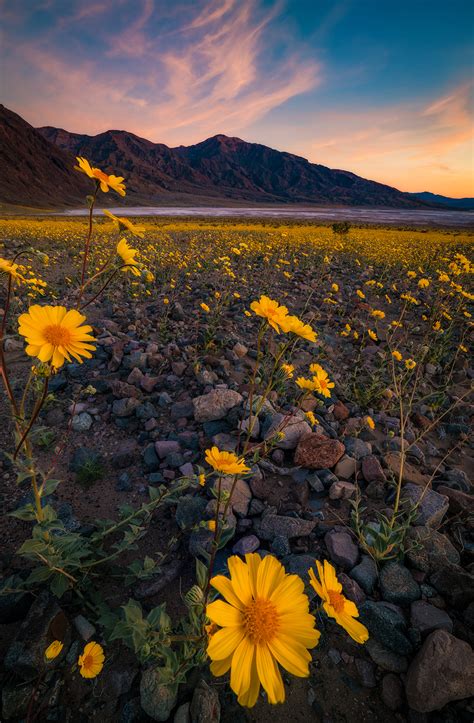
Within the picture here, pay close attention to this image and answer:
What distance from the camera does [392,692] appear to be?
4.99 ft

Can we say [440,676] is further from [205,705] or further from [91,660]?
[91,660]

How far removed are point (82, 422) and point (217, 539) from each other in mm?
2329

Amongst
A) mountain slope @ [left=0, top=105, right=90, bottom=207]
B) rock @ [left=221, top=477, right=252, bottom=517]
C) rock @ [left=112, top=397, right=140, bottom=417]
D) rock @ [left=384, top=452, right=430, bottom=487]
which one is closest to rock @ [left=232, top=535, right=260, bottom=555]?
rock @ [left=221, top=477, right=252, bottom=517]

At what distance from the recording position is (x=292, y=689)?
1522 mm

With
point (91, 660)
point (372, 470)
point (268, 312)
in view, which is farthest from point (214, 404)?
point (91, 660)

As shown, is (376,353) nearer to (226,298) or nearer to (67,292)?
(226,298)

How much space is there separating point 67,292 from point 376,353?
6.41m

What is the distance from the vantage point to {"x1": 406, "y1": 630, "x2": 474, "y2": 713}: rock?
143 cm

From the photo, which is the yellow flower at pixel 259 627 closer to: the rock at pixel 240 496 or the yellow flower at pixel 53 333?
the yellow flower at pixel 53 333

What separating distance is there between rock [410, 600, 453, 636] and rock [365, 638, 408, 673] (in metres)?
0.17

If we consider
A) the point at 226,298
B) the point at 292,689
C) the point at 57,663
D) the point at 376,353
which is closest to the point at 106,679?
the point at 57,663

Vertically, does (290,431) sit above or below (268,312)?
below

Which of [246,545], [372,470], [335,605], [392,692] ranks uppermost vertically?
[335,605]

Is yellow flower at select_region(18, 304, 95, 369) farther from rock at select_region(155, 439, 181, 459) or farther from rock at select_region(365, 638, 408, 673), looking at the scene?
rock at select_region(365, 638, 408, 673)
